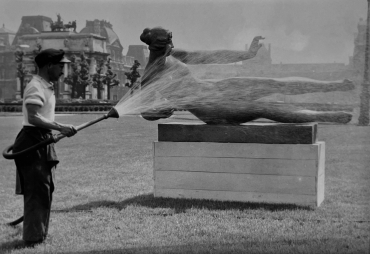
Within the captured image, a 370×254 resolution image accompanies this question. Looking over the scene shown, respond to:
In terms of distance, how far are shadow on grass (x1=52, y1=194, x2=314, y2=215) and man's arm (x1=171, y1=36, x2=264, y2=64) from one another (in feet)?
6.03

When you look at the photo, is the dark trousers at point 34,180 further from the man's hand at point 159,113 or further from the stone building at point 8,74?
the stone building at point 8,74

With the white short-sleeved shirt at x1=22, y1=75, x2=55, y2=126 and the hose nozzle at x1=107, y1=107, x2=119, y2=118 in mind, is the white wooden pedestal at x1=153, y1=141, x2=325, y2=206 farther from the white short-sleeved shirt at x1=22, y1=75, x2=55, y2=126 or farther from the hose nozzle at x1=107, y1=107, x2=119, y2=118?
the white short-sleeved shirt at x1=22, y1=75, x2=55, y2=126

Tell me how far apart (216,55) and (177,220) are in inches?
93.9

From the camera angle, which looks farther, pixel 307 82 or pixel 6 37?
pixel 6 37

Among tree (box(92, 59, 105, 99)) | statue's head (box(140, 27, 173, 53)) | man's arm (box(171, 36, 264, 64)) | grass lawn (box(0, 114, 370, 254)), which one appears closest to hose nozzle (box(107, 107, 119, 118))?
grass lawn (box(0, 114, 370, 254))

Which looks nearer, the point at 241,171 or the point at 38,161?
the point at 38,161

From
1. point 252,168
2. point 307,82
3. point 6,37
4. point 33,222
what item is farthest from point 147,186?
point 6,37

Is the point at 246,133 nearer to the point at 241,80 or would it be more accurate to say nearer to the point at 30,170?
the point at 241,80

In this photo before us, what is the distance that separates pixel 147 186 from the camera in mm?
8422

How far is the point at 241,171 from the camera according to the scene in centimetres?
692

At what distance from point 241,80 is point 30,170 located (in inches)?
123

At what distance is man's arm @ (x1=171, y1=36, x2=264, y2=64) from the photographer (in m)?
7.30

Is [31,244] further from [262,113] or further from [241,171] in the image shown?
[262,113]

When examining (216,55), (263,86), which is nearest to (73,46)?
(216,55)
